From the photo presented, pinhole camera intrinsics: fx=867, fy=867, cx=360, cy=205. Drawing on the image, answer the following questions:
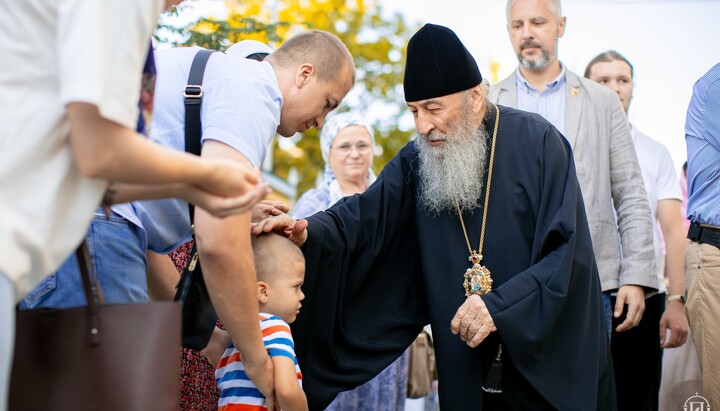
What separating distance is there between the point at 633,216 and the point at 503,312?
1.59m

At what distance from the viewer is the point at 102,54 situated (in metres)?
1.97

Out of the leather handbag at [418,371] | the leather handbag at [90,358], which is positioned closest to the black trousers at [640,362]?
the leather handbag at [418,371]

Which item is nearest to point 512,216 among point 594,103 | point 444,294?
point 444,294

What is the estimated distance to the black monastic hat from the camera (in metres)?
4.51

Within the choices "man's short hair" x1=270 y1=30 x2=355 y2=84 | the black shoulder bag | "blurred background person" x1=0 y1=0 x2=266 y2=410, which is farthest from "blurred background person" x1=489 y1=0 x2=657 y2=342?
"blurred background person" x1=0 y1=0 x2=266 y2=410

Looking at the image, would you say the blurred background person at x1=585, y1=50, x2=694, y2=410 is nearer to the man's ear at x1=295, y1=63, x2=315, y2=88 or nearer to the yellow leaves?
Result: the man's ear at x1=295, y1=63, x2=315, y2=88

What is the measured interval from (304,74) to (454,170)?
1.12 m

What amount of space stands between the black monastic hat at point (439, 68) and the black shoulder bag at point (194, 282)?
5.20 feet

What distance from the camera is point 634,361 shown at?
18.7ft

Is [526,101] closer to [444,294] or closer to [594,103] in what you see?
[594,103]

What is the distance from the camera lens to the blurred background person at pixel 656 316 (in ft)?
18.4

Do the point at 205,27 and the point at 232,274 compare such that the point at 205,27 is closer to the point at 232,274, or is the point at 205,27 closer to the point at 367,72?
the point at 232,274

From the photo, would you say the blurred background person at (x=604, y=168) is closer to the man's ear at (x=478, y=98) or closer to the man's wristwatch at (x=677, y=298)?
the man's wristwatch at (x=677, y=298)

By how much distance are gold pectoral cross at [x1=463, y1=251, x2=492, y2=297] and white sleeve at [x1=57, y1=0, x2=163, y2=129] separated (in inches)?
98.5
